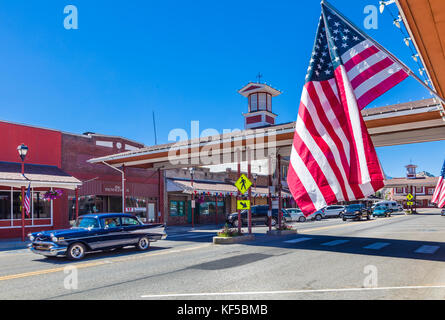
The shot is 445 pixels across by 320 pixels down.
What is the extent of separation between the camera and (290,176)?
6.76 meters

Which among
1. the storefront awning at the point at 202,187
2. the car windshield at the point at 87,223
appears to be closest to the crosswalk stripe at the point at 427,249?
the car windshield at the point at 87,223

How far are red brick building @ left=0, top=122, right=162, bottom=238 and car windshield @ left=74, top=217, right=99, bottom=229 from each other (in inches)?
336

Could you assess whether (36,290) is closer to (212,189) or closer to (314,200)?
(314,200)

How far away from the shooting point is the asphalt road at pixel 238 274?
782 cm

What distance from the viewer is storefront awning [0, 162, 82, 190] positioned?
69.3 ft

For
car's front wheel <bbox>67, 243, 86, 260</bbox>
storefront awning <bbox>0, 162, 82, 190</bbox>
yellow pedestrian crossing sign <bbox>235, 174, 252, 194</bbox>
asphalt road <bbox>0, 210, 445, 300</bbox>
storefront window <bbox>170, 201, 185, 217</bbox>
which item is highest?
storefront awning <bbox>0, 162, 82, 190</bbox>

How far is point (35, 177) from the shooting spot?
22.4 metres

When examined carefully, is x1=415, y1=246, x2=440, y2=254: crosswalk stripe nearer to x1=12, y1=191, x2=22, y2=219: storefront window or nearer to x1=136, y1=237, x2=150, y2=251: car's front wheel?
x1=136, y1=237, x2=150, y2=251: car's front wheel

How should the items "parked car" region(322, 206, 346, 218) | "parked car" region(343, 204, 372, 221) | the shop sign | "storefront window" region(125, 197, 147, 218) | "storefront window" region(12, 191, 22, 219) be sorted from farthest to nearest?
"parked car" region(322, 206, 346, 218) → "parked car" region(343, 204, 372, 221) → "storefront window" region(125, 197, 147, 218) → the shop sign → "storefront window" region(12, 191, 22, 219)

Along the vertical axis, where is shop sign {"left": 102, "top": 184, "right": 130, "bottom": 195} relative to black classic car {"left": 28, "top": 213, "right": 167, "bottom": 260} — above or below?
above

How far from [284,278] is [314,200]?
12.0 ft

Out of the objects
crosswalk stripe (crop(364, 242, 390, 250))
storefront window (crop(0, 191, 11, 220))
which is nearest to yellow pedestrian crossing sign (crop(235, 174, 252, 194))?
crosswalk stripe (crop(364, 242, 390, 250))

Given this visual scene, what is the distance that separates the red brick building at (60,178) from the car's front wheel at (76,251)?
9.85 meters

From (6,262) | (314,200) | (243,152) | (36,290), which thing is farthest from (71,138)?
(314,200)
